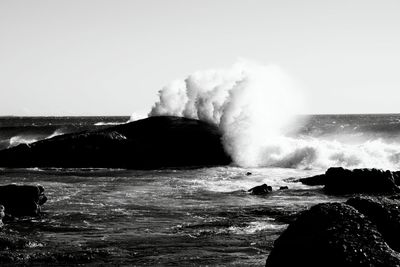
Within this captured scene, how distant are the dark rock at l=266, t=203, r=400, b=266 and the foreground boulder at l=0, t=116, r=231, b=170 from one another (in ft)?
101

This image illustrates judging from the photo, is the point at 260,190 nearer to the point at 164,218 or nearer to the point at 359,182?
the point at 359,182

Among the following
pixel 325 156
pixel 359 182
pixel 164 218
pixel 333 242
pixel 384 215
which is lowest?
pixel 164 218

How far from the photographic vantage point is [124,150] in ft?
128

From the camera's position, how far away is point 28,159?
3912cm

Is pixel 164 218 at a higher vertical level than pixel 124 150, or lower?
lower

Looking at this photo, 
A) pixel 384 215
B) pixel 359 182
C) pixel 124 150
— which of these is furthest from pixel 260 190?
pixel 124 150

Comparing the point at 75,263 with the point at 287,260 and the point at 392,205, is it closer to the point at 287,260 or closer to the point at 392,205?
the point at 287,260

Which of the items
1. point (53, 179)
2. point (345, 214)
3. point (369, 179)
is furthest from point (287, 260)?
point (53, 179)

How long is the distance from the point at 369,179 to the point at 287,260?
63.8 ft

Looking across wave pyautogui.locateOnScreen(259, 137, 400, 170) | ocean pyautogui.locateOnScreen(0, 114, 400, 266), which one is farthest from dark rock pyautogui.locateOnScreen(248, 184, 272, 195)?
wave pyautogui.locateOnScreen(259, 137, 400, 170)

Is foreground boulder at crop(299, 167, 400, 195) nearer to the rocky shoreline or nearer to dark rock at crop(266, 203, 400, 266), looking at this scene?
the rocky shoreline

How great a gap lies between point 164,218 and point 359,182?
1188 centimetres

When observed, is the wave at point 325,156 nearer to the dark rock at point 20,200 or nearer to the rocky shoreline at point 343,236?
the dark rock at point 20,200

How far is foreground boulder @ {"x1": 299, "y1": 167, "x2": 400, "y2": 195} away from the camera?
25953mm
